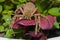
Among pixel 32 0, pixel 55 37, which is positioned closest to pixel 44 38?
pixel 55 37

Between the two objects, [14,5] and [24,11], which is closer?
[24,11]

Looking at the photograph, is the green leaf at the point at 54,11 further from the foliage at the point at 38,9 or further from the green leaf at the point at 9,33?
the green leaf at the point at 9,33

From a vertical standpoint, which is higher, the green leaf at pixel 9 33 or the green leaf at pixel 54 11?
the green leaf at pixel 54 11

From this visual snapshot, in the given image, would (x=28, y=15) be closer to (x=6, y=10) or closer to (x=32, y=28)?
(x=32, y=28)

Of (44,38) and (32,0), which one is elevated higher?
(32,0)

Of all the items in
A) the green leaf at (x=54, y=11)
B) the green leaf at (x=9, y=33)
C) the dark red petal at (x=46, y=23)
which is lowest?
the green leaf at (x=9, y=33)

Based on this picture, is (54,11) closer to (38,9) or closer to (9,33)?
(38,9)

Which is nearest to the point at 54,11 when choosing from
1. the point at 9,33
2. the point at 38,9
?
the point at 38,9

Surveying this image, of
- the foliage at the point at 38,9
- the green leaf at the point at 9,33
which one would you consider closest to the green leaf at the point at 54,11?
the foliage at the point at 38,9

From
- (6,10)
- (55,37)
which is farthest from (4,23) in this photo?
(55,37)

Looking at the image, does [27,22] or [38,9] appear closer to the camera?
[27,22]
